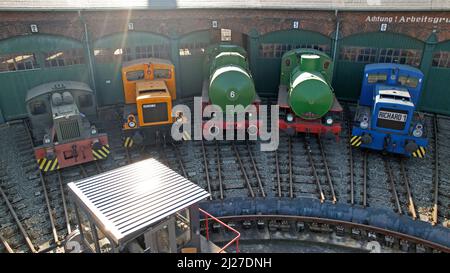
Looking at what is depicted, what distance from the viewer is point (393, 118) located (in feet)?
48.3

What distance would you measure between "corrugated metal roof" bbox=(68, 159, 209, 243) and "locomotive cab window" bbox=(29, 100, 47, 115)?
8513 millimetres

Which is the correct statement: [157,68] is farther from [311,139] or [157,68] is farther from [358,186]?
[358,186]

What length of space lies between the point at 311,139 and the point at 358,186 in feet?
12.2

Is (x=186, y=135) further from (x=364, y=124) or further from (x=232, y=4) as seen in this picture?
(x=232, y=4)

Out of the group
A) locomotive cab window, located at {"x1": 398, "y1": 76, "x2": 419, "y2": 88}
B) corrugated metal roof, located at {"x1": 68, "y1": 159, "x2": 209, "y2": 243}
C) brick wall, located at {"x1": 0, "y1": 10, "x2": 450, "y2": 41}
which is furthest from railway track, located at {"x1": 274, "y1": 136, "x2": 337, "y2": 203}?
brick wall, located at {"x1": 0, "y1": 10, "x2": 450, "y2": 41}

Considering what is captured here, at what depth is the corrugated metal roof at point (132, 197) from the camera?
22.9ft

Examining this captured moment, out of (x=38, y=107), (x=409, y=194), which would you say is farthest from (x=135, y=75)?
(x=409, y=194)

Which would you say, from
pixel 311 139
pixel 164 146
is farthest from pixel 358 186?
pixel 164 146

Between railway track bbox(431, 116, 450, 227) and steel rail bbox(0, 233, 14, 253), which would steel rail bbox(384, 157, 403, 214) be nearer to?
railway track bbox(431, 116, 450, 227)

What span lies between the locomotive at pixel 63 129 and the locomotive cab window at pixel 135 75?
1.89 m

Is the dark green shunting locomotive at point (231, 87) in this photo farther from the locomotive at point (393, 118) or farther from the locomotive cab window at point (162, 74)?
the locomotive at point (393, 118)

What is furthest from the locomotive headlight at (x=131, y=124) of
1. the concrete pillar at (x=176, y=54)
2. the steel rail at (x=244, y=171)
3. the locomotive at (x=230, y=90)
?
the concrete pillar at (x=176, y=54)

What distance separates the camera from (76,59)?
18.7 meters

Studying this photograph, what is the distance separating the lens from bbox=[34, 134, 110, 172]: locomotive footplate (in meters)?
14.1
